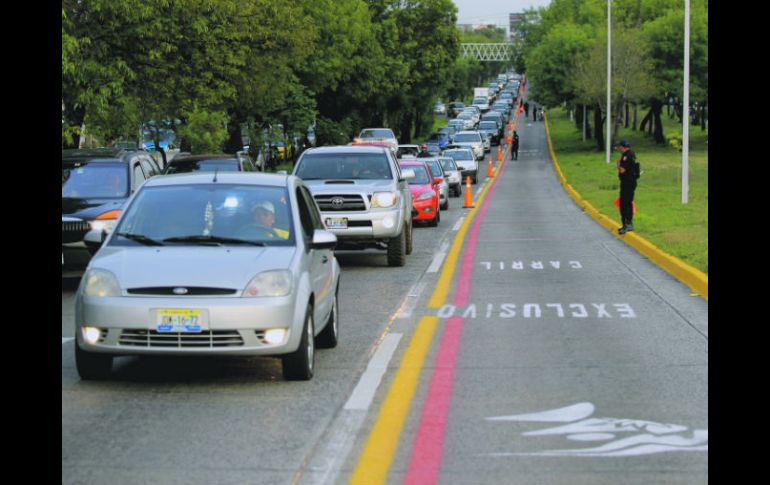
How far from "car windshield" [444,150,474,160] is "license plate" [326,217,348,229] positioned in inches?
1417

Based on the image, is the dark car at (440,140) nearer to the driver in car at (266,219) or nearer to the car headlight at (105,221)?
the car headlight at (105,221)

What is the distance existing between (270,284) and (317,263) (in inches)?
48.3

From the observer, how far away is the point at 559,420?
8.05 meters

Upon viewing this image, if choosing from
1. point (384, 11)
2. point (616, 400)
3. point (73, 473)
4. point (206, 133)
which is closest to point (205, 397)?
point (73, 473)

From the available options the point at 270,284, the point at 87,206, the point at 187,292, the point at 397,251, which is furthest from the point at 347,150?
the point at 187,292

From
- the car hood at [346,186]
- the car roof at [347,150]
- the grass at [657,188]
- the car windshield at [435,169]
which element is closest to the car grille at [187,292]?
the grass at [657,188]

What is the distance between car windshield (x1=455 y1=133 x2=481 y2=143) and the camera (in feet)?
240

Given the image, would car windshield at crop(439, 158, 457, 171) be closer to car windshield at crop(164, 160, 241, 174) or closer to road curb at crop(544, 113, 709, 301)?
road curb at crop(544, 113, 709, 301)

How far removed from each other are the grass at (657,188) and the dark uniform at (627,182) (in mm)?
291

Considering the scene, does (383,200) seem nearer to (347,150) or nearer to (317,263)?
(347,150)

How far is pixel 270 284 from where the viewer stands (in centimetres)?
910

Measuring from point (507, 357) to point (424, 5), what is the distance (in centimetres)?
7788

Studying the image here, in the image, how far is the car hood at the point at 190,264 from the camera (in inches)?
352
